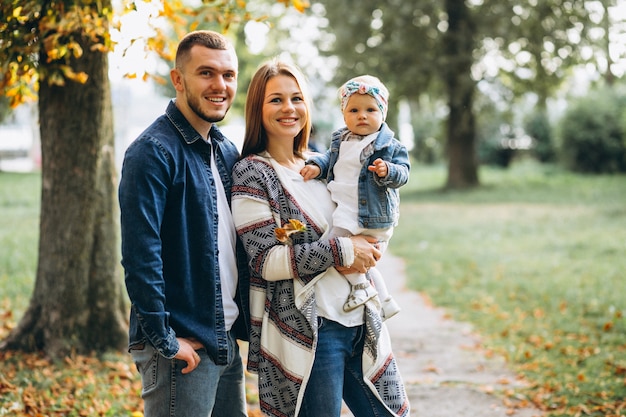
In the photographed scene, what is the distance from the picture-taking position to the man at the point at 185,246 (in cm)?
262

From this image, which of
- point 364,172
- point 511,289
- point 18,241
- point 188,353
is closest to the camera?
point 188,353

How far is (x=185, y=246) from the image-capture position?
9.07ft

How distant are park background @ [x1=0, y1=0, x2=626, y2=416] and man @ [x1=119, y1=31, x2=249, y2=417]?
192 cm

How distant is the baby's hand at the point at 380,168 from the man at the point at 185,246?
0.65 m

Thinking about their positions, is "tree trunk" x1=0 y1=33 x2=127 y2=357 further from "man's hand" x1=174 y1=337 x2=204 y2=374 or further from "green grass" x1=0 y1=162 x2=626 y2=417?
"man's hand" x1=174 y1=337 x2=204 y2=374

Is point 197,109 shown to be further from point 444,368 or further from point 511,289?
point 511,289

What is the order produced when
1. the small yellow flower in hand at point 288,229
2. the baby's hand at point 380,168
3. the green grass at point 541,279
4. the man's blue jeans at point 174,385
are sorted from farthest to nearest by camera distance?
the green grass at point 541,279 → the baby's hand at point 380,168 → the small yellow flower in hand at point 288,229 → the man's blue jeans at point 174,385

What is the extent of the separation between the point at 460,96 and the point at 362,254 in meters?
18.8

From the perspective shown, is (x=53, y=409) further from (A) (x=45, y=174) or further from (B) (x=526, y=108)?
(B) (x=526, y=108)

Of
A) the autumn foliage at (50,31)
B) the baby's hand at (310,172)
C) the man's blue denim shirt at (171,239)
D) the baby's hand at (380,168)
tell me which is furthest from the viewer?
the autumn foliage at (50,31)

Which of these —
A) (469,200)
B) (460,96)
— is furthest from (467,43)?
(469,200)

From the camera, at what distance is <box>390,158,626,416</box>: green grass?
600cm

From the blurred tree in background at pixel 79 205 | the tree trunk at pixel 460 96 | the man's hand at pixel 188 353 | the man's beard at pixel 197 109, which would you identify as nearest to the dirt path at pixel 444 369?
the blurred tree in background at pixel 79 205

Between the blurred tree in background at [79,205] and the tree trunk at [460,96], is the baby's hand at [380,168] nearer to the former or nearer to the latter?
the blurred tree in background at [79,205]
